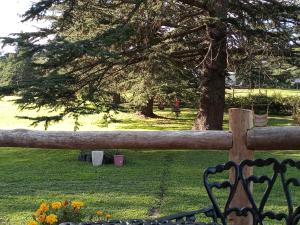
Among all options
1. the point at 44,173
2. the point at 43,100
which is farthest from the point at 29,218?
the point at 43,100

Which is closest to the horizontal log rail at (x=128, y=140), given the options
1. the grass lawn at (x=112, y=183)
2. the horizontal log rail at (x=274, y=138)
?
the horizontal log rail at (x=274, y=138)

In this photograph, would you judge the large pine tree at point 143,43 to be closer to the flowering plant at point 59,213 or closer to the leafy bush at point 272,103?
the flowering plant at point 59,213

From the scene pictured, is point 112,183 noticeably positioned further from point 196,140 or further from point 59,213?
point 196,140

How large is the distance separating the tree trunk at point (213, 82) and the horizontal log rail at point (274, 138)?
420 inches

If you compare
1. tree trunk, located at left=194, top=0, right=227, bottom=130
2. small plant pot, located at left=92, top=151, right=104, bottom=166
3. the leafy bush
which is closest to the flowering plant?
small plant pot, located at left=92, top=151, right=104, bottom=166

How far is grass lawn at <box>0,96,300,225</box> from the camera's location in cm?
647

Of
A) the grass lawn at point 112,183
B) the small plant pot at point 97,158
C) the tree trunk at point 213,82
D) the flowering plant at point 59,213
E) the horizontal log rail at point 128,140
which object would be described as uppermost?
the tree trunk at point 213,82

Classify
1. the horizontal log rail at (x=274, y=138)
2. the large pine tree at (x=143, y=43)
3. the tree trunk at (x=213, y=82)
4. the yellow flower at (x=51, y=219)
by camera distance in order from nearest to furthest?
the horizontal log rail at (x=274, y=138) < the yellow flower at (x=51, y=219) < the large pine tree at (x=143, y=43) < the tree trunk at (x=213, y=82)

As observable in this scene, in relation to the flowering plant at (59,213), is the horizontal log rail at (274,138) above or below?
above

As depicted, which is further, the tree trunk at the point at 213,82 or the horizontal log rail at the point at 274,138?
the tree trunk at the point at 213,82

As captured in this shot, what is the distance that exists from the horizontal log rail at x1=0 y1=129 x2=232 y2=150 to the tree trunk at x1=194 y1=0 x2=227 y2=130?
10.7m

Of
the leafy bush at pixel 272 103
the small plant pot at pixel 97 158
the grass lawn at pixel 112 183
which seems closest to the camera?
the grass lawn at pixel 112 183

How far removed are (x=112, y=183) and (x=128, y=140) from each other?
5.06 m

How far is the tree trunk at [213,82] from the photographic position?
1389 cm
